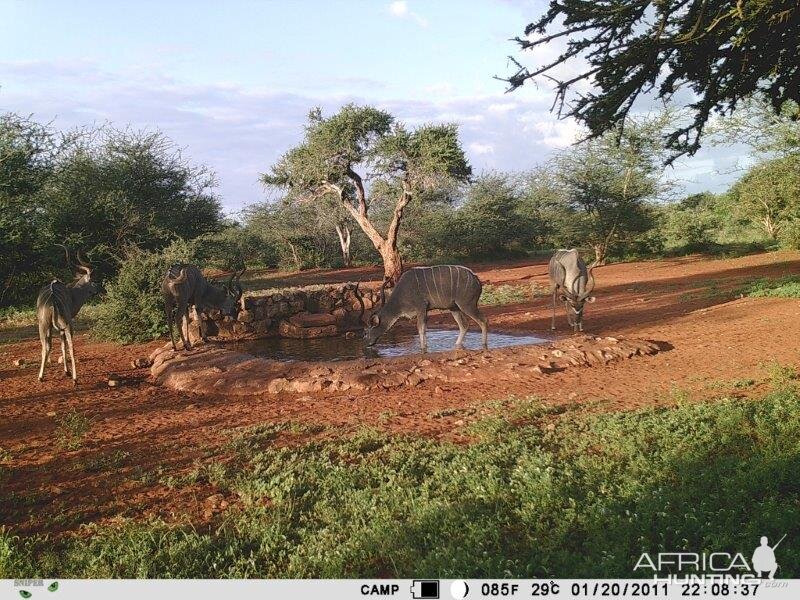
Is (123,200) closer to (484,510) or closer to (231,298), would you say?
(231,298)

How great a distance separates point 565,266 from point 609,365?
13.2ft

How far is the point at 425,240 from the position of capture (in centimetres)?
4094

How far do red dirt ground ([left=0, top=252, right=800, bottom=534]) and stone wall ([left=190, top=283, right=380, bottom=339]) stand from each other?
6.32 ft

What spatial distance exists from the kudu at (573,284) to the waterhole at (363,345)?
3.16 feet

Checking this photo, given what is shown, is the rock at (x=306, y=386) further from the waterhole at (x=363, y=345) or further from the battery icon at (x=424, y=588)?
the battery icon at (x=424, y=588)

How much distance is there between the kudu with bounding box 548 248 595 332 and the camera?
12.1m

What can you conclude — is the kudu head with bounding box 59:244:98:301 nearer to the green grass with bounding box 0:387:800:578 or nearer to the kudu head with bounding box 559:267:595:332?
the green grass with bounding box 0:387:800:578

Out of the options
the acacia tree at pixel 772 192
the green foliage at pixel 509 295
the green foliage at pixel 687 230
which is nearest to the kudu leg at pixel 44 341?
the green foliage at pixel 509 295

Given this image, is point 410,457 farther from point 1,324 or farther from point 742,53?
point 1,324

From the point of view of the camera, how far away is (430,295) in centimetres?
1018

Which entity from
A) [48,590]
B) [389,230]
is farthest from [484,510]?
[389,230]

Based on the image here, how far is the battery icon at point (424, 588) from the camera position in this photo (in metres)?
3.40

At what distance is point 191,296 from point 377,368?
4.78 m

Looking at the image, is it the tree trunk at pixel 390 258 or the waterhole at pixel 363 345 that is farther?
the tree trunk at pixel 390 258
